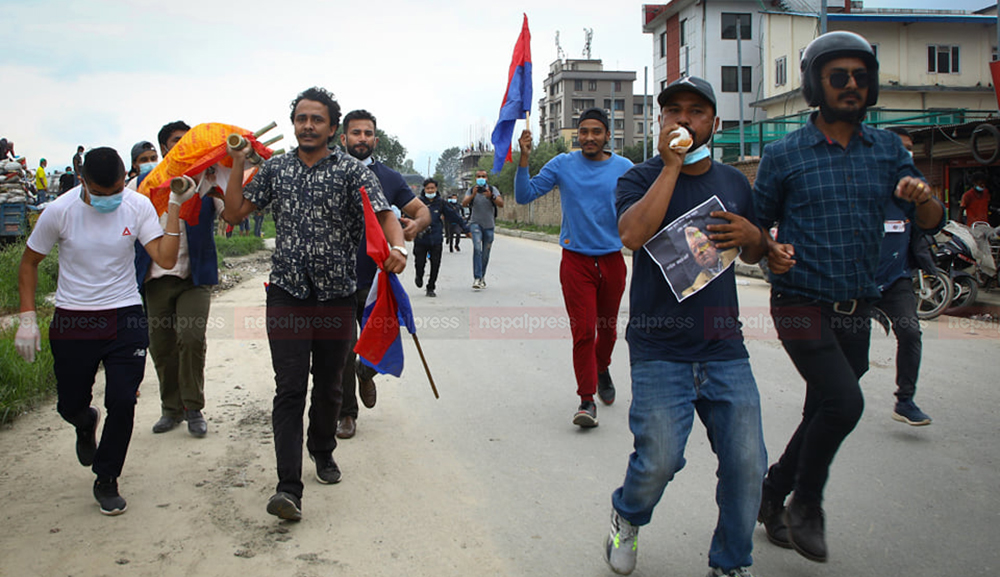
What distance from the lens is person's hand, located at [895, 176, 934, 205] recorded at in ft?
10.1

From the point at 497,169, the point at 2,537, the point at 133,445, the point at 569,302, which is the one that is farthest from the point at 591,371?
the point at 2,537

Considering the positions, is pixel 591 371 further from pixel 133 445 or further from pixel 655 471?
pixel 133 445

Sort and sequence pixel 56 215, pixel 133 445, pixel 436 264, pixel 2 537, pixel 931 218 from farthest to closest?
1. pixel 436 264
2. pixel 133 445
3. pixel 56 215
4. pixel 2 537
5. pixel 931 218

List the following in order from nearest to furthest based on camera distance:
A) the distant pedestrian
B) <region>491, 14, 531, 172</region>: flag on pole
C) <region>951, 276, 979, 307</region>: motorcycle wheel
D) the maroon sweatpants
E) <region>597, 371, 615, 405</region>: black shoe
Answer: the maroon sweatpants
<region>597, 371, 615, 405</region>: black shoe
<region>491, 14, 531, 172</region>: flag on pole
<region>951, 276, 979, 307</region>: motorcycle wheel
the distant pedestrian

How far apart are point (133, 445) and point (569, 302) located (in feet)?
9.90

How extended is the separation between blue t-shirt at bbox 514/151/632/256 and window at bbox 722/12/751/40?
45.2 m

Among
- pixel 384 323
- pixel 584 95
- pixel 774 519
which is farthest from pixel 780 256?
pixel 584 95

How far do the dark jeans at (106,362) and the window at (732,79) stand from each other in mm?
47186

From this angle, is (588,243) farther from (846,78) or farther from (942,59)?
(942,59)

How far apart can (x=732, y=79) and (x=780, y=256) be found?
47434mm

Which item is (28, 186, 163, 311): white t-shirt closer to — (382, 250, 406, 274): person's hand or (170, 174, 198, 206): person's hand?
(170, 174, 198, 206): person's hand

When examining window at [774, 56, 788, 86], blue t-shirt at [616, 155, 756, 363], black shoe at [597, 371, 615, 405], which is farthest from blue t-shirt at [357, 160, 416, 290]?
window at [774, 56, 788, 86]

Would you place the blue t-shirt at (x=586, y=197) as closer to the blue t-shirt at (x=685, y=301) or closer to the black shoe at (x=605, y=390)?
the black shoe at (x=605, y=390)

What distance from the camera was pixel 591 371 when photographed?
5.39 meters
